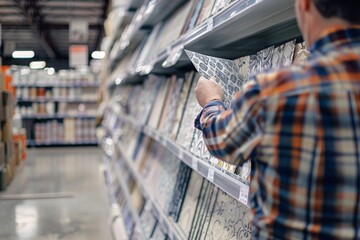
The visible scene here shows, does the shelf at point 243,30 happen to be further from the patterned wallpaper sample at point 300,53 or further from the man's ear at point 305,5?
the man's ear at point 305,5

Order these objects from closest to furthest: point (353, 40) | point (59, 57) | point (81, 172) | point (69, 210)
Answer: point (353, 40)
point (69, 210)
point (81, 172)
point (59, 57)

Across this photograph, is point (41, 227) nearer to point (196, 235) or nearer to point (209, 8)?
point (196, 235)

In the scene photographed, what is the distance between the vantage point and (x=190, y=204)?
188 cm

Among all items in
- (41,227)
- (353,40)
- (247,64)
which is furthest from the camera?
(41,227)

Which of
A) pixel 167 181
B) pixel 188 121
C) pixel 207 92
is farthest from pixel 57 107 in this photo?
pixel 207 92

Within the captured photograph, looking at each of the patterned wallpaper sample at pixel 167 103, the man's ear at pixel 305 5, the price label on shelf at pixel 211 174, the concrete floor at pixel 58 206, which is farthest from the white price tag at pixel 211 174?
the concrete floor at pixel 58 206

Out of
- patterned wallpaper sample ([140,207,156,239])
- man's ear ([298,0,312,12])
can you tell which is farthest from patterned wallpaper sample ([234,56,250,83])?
patterned wallpaper sample ([140,207,156,239])

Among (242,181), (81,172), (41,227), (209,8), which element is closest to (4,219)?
(41,227)

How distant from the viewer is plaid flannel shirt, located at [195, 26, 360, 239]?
621 millimetres

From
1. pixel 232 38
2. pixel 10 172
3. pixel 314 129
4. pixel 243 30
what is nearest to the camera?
pixel 314 129

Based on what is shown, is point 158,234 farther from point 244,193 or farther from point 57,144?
point 57,144

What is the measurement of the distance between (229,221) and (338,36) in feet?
3.15

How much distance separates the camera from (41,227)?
4.00 meters

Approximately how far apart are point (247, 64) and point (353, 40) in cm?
80
